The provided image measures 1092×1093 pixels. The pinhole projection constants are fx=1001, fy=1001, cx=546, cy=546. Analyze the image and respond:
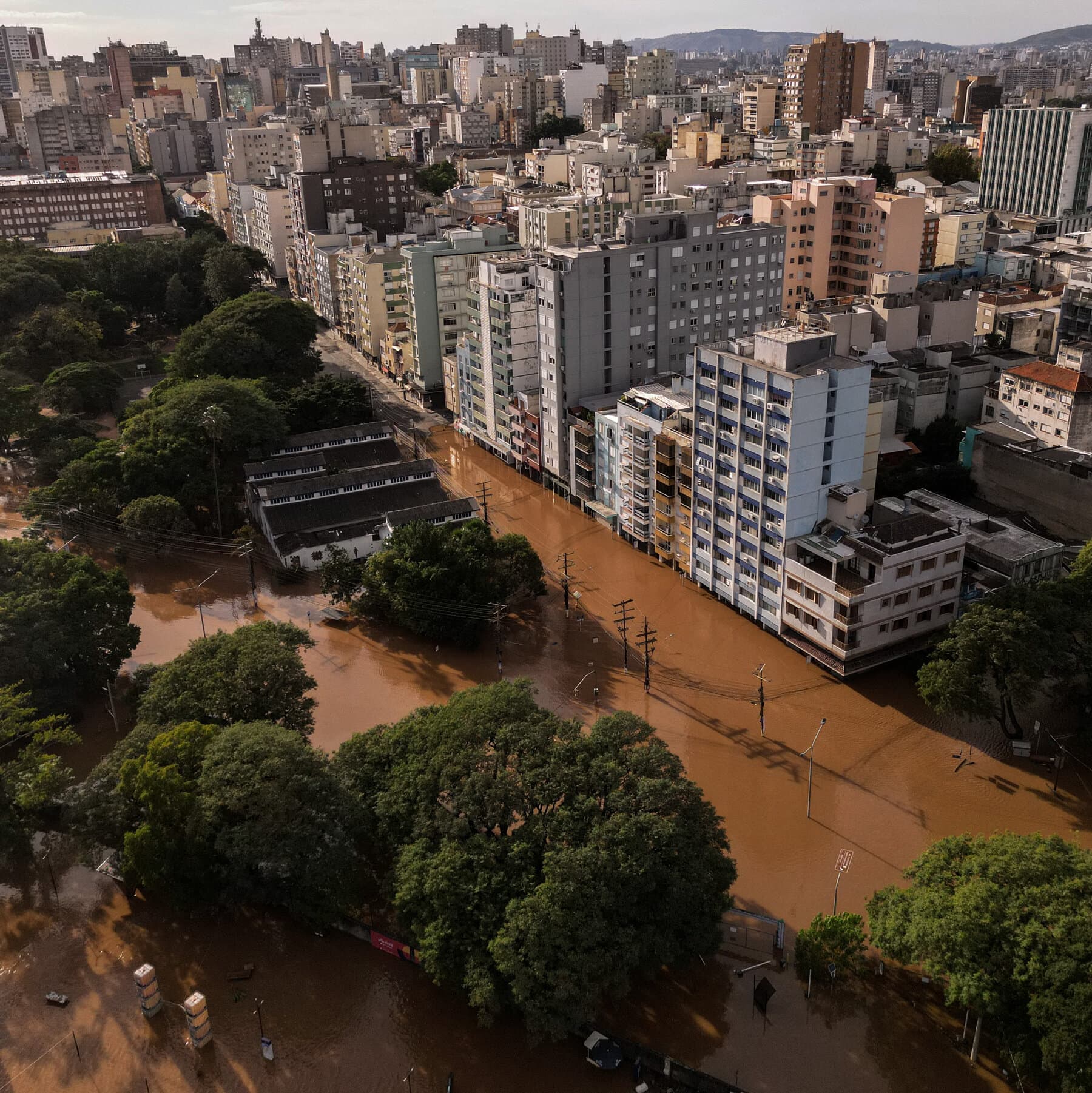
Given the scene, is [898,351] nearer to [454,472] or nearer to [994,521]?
[994,521]

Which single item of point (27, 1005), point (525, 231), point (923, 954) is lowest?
point (27, 1005)

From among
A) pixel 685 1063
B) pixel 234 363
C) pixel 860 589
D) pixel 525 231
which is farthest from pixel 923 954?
pixel 525 231

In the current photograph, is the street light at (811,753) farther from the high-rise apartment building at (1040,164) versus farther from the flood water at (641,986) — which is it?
the high-rise apartment building at (1040,164)

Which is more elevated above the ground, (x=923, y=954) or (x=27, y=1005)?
(x=923, y=954)

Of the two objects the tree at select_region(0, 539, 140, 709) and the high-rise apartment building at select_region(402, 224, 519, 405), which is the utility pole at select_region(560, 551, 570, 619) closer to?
the tree at select_region(0, 539, 140, 709)

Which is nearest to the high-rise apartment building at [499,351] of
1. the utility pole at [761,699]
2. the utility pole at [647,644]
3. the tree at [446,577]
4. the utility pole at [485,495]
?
the utility pole at [485,495]

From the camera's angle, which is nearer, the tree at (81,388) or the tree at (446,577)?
the tree at (446,577)

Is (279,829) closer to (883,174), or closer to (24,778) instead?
(24,778)
